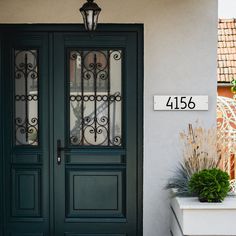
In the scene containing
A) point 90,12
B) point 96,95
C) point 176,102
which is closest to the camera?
point 90,12

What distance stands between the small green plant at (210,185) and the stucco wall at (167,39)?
807 mm

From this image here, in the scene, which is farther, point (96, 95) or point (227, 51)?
point (227, 51)

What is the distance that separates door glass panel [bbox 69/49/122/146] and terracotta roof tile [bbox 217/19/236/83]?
7.38 metres

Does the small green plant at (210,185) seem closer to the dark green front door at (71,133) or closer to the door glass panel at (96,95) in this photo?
the dark green front door at (71,133)

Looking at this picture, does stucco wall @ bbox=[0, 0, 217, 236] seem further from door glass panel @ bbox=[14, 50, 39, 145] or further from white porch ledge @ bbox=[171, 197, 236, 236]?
white porch ledge @ bbox=[171, 197, 236, 236]

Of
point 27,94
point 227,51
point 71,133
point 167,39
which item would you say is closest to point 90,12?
point 167,39

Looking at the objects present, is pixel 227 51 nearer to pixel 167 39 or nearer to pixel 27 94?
pixel 167 39

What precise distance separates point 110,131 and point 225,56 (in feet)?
25.9

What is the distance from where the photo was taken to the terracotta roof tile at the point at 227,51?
12945 millimetres

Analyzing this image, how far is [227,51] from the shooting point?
43.6 ft

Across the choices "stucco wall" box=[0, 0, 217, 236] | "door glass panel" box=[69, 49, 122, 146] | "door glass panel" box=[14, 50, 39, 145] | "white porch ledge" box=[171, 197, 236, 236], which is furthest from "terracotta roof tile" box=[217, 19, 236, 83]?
"white porch ledge" box=[171, 197, 236, 236]

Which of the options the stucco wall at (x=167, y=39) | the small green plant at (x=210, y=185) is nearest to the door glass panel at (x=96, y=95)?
the stucco wall at (x=167, y=39)

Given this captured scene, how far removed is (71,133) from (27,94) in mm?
634

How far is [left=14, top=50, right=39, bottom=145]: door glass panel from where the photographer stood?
5941 millimetres
